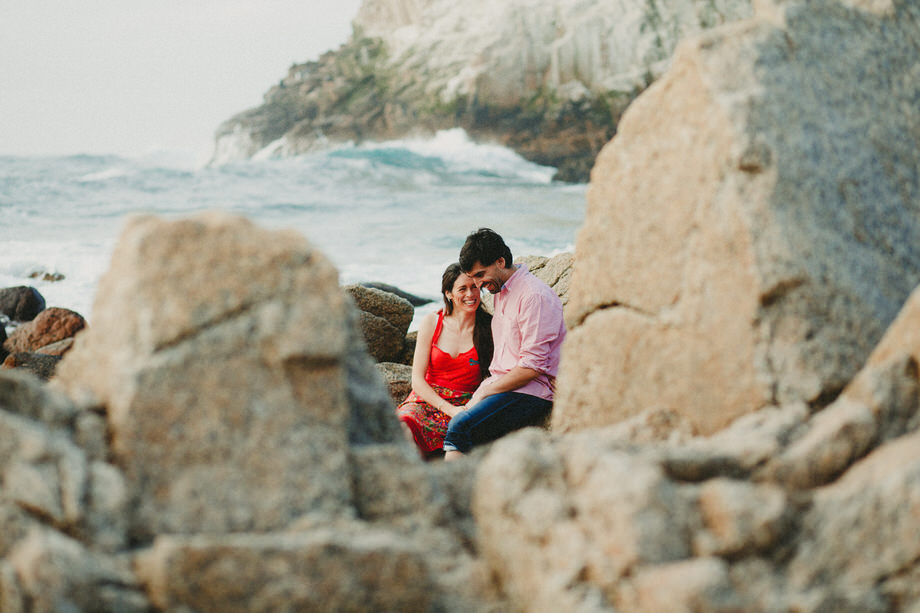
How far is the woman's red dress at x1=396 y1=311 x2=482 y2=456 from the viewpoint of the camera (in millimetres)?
5914

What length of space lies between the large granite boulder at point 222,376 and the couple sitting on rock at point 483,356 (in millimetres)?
2872

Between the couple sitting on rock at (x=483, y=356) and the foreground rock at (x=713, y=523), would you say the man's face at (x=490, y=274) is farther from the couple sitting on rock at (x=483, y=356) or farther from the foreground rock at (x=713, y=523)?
the foreground rock at (x=713, y=523)

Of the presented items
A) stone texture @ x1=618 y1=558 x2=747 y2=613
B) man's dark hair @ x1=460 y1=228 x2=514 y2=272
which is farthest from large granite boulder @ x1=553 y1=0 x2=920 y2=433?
man's dark hair @ x1=460 y1=228 x2=514 y2=272

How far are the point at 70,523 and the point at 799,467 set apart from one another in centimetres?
209

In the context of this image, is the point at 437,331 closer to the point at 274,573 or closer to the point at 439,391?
the point at 439,391

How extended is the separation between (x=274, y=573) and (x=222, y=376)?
1.97 ft

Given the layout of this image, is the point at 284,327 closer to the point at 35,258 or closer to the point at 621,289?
the point at 621,289

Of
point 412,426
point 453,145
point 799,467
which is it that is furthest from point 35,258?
point 453,145

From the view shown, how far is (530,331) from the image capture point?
215 inches

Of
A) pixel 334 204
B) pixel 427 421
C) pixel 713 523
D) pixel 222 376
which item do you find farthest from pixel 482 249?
pixel 334 204

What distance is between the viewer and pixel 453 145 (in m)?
37.1

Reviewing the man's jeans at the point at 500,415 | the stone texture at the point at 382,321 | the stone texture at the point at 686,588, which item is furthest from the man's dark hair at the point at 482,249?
the stone texture at the point at 686,588

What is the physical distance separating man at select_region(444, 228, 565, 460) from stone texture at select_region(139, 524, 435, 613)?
3.10 m

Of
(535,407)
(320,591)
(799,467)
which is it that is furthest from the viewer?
(535,407)
